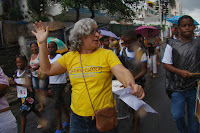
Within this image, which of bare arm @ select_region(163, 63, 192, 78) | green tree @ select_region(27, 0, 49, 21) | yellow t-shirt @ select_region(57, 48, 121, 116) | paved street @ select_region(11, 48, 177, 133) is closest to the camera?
yellow t-shirt @ select_region(57, 48, 121, 116)

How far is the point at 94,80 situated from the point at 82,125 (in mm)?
519

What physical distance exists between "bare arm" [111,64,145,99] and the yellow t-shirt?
0.07 metres

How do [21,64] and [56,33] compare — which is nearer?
[21,64]

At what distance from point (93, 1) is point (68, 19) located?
4512 mm

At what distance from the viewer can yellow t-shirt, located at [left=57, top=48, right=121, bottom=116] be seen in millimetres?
1699

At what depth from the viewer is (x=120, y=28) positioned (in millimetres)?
21516

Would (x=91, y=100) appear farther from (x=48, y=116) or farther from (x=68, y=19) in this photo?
(x=68, y=19)

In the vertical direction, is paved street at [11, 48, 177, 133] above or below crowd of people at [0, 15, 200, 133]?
below

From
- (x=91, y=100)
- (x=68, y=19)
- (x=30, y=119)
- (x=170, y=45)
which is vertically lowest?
→ (x=30, y=119)

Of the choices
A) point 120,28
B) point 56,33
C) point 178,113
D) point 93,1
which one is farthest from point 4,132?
point 120,28

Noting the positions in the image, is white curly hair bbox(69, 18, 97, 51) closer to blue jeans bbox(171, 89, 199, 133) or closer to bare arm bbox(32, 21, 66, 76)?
bare arm bbox(32, 21, 66, 76)

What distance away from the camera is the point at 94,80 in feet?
5.57

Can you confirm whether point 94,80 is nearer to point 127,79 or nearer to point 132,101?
point 127,79

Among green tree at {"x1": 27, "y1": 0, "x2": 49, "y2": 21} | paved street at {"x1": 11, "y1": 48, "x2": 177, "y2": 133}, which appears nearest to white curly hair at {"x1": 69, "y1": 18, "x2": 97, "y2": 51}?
paved street at {"x1": 11, "y1": 48, "x2": 177, "y2": 133}
